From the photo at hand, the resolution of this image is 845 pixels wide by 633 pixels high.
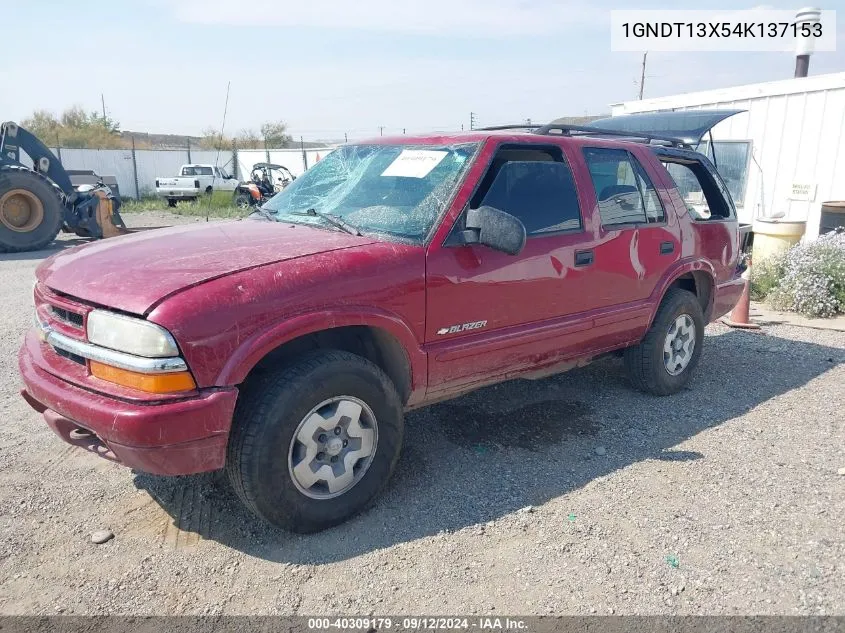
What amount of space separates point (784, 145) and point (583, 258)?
24.9 ft

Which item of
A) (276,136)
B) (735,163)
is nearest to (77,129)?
(276,136)

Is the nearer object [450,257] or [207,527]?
[207,527]

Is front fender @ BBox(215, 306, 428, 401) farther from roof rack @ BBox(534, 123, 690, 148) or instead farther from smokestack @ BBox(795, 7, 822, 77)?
smokestack @ BBox(795, 7, 822, 77)

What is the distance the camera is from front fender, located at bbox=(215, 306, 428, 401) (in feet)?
8.96

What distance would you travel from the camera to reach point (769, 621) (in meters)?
2.57

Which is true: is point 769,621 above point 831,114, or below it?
below

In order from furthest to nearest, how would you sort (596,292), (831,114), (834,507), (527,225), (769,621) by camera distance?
(831,114) → (596,292) → (527,225) → (834,507) → (769,621)

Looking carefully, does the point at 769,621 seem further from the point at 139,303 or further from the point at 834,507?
the point at 139,303

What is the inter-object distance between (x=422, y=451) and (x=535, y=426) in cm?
87

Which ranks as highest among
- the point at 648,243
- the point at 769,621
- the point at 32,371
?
the point at 648,243

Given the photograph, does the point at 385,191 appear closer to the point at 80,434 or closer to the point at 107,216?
the point at 80,434

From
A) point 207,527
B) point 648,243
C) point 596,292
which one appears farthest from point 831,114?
point 207,527

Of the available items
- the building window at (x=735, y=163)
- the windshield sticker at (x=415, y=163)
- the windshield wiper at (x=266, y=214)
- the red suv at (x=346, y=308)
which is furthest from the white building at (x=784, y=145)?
the windshield wiper at (x=266, y=214)

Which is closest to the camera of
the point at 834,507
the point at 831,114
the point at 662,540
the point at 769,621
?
the point at 769,621
